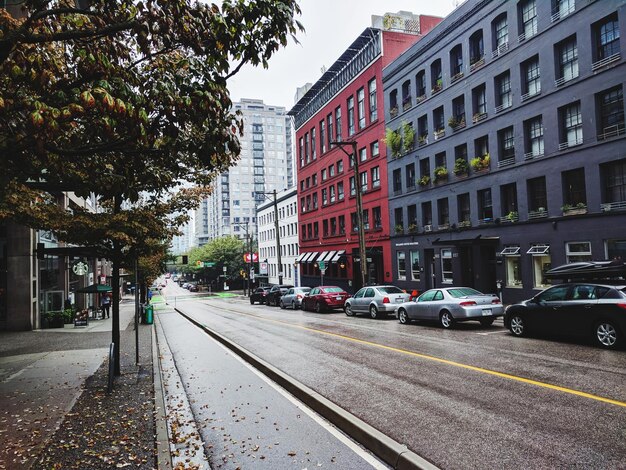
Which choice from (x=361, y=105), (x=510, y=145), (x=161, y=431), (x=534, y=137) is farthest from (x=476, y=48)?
(x=161, y=431)

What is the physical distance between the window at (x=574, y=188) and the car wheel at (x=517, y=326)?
9.09m

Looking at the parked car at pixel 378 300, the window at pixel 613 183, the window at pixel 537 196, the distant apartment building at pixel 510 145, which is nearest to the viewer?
the window at pixel 613 183

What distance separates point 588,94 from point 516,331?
39.2ft

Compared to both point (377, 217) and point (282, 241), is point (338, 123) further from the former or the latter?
point (282, 241)

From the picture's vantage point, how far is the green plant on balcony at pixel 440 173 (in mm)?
27375

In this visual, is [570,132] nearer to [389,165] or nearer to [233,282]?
[389,165]

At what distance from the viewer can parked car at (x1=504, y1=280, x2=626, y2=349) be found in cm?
992

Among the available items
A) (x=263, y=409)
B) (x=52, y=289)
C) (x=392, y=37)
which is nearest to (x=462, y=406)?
(x=263, y=409)

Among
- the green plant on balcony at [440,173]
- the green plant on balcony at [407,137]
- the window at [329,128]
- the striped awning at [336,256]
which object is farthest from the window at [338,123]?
the green plant on balcony at [440,173]

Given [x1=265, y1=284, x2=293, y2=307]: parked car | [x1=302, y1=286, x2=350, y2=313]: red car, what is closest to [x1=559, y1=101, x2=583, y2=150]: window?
[x1=302, y1=286, x2=350, y2=313]: red car

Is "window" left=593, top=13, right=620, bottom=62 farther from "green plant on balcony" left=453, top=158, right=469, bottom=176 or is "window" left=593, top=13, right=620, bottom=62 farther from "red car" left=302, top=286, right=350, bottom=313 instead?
"red car" left=302, top=286, right=350, bottom=313

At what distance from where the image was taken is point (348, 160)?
40.5 metres

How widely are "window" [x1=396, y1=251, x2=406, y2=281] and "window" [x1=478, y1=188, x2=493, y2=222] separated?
7.98 m

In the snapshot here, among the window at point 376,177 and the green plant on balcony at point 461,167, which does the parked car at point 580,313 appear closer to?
the green plant on balcony at point 461,167
